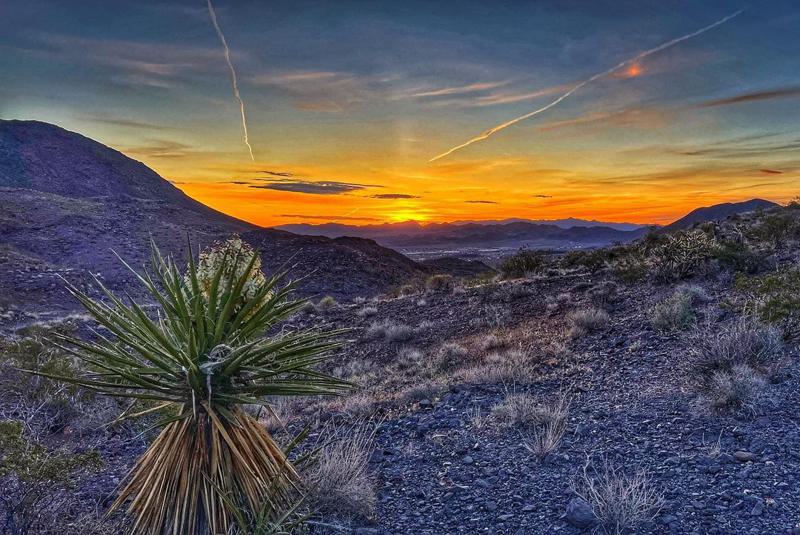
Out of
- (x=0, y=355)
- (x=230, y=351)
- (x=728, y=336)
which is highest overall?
(x=230, y=351)

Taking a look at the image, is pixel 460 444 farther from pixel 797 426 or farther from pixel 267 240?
pixel 267 240

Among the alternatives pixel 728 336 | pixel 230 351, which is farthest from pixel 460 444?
pixel 728 336

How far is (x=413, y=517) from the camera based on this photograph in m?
4.89

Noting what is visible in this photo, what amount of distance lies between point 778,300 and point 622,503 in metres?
6.57

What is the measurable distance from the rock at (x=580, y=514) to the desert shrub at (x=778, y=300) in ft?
19.9

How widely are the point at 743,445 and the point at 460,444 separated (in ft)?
9.92

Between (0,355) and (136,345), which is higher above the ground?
(136,345)

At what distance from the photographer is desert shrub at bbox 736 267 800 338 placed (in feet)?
28.1

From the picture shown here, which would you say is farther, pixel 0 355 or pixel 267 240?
pixel 267 240

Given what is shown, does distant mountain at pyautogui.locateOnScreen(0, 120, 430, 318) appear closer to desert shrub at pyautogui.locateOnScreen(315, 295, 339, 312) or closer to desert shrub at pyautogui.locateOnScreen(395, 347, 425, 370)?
desert shrub at pyautogui.locateOnScreen(315, 295, 339, 312)

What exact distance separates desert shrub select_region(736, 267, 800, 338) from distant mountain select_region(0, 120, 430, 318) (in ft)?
59.9

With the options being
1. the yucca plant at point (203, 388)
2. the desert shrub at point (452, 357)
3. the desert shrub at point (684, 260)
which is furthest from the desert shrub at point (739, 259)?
the yucca plant at point (203, 388)

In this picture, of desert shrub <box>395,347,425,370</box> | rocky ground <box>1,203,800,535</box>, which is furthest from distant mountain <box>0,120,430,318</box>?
rocky ground <box>1,203,800,535</box>

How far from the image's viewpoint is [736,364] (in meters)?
7.30
